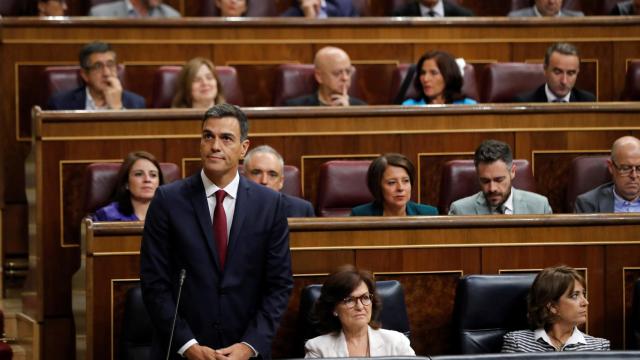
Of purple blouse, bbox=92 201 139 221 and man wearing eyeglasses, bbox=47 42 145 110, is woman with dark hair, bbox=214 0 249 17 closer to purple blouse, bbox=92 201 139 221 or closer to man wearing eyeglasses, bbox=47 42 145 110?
man wearing eyeglasses, bbox=47 42 145 110

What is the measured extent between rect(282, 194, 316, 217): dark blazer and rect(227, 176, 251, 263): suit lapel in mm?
583

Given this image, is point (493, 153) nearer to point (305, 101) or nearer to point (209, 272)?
point (305, 101)

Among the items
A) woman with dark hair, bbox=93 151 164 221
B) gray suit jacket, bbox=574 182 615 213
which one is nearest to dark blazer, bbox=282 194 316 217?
woman with dark hair, bbox=93 151 164 221

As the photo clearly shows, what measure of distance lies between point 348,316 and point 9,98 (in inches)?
52.5

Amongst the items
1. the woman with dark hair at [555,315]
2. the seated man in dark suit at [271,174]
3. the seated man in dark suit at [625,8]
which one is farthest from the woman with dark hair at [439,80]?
the woman with dark hair at [555,315]

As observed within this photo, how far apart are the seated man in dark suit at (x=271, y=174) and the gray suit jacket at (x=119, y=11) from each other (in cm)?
109

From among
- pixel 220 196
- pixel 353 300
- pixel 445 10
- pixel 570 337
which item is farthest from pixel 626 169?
pixel 445 10

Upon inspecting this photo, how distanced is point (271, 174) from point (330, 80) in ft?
1.95

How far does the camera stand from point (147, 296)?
1714 millimetres

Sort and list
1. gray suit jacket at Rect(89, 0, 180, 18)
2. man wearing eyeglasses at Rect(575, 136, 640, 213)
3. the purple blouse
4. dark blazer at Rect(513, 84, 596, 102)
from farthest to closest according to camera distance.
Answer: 1. gray suit jacket at Rect(89, 0, 180, 18)
2. dark blazer at Rect(513, 84, 596, 102)
3. man wearing eyeglasses at Rect(575, 136, 640, 213)
4. the purple blouse

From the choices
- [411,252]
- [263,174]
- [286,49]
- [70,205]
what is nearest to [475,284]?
[411,252]

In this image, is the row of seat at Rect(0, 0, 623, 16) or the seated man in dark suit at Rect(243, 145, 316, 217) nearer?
the seated man in dark suit at Rect(243, 145, 316, 217)

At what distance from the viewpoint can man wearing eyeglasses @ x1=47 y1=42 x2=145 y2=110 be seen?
2.83m

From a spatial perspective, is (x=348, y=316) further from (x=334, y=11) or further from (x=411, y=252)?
(x=334, y=11)
